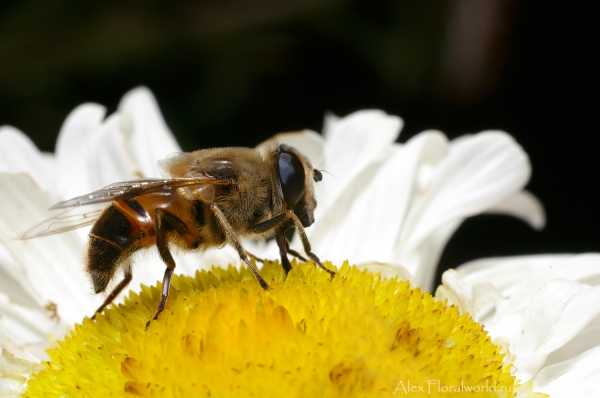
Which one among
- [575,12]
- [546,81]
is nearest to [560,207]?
[546,81]

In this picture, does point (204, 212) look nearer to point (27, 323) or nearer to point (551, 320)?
point (27, 323)

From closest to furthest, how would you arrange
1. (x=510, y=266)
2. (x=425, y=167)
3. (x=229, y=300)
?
(x=229, y=300) < (x=510, y=266) < (x=425, y=167)

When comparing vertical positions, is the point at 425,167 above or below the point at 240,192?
below

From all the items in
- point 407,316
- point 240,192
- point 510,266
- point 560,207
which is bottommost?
point 560,207

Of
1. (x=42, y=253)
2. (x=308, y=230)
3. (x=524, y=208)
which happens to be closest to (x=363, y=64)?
(x=524, y=208)

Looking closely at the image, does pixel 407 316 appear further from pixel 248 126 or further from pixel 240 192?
pixel 248 126

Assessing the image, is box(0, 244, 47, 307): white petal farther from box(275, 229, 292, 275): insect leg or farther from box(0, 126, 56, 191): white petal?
box(275, 229, 292, 275): insect leg
